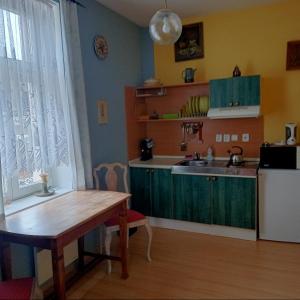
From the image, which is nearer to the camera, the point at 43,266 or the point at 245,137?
the point at 43,266

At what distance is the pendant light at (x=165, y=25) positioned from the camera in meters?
1.92

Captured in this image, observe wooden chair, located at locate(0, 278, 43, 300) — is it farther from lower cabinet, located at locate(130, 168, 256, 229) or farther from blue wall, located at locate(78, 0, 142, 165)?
lower cabinet, located at locate(130, 168, 256, 229)

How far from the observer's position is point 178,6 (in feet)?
11.0

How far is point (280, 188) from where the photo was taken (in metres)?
3.12

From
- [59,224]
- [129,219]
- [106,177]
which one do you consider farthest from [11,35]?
[129,219]

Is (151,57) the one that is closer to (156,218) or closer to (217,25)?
(217,25)

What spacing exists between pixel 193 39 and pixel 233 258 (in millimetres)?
2614

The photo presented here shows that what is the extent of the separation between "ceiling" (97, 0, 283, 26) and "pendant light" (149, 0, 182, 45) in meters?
1.40

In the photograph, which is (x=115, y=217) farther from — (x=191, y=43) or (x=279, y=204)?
(x=191, y=43)

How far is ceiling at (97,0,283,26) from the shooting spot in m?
3.20

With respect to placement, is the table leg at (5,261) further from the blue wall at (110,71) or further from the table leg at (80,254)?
the blue wall at (110,71)

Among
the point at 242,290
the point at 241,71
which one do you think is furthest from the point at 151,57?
the point at 242,290

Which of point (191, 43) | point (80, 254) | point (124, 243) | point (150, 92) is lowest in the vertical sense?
point (80, 254)

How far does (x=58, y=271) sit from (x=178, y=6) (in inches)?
116
